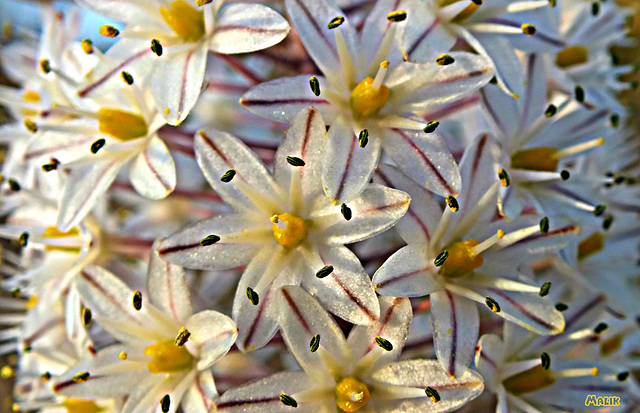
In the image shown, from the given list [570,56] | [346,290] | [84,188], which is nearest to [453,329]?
[346,290]

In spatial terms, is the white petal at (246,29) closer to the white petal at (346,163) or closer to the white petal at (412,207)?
the white petal at (346,163)

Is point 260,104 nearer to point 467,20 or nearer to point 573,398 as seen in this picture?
point 467,20

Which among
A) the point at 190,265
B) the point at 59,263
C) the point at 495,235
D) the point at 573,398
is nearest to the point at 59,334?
the point at 59,263

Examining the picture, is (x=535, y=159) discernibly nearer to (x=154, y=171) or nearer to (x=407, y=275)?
(x=407, y=275)

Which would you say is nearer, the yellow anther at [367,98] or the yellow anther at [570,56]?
the yellow anther at [367,98]

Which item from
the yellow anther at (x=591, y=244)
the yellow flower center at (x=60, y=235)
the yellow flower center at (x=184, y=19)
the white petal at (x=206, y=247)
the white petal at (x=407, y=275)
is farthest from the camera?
the yellow anther at (x=591, y=244)

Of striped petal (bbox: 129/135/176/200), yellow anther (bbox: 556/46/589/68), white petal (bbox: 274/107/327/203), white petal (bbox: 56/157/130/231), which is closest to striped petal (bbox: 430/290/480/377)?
white petal (bbox: 274/107/327/203)

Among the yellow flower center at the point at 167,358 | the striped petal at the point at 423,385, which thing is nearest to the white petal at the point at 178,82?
the yellow flower center at the point at 167,358
